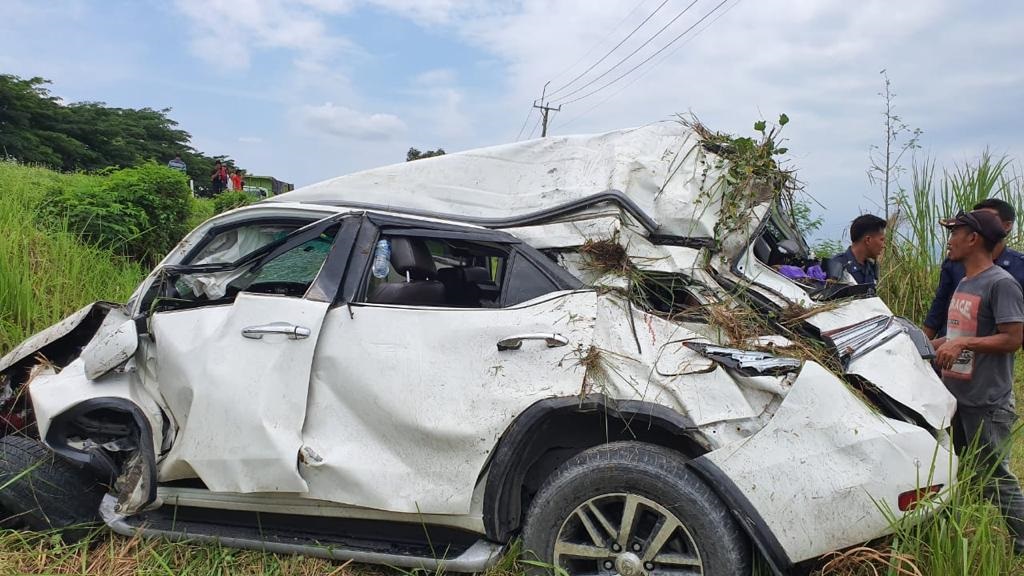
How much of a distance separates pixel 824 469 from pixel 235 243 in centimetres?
292

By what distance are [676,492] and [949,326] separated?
1953mm

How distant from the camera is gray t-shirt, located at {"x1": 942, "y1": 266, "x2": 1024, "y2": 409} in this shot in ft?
9.96

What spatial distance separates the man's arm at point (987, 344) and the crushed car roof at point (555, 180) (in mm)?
1234

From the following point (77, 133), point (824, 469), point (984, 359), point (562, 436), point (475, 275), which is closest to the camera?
point (824, 469)

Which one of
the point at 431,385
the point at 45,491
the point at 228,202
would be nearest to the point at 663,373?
the point at 431,385

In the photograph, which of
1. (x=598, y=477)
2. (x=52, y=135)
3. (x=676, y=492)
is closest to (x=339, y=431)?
(x=598, y=477)

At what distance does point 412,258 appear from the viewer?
335cm

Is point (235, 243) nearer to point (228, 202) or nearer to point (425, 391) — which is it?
point (425, 391)

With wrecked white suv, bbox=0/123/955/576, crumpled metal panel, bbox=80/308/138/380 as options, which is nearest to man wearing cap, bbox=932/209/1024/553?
wrecked white suv, bbox=0/123/955/576

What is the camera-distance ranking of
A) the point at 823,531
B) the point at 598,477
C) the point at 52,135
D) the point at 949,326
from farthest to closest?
1. the point at 52,135
2. the point at 949,326
3. the point at 598,477
4. the point at 823,531

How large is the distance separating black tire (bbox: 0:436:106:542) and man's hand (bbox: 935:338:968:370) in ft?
12.9

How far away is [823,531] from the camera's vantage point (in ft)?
7.09

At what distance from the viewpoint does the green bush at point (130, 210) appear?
7.09 m

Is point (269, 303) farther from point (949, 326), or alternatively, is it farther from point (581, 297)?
point (949, 326)
